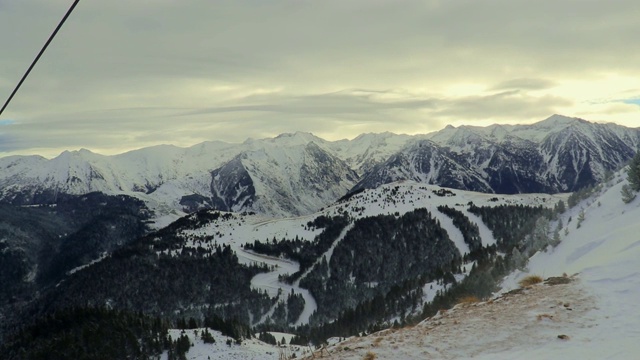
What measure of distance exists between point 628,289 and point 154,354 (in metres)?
110

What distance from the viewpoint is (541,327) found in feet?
54.0

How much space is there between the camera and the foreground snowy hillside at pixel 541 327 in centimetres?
1470

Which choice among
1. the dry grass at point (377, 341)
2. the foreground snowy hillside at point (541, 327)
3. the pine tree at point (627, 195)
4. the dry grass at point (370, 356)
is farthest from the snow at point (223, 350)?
the dry grass at point (370, 356)

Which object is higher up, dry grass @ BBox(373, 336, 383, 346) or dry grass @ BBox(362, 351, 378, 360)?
dry grass @ BBox(362, 351, 378, 360)

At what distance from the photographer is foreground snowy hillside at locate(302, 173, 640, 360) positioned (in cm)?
1470

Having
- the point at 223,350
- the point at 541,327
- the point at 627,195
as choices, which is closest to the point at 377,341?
the point at 541,327

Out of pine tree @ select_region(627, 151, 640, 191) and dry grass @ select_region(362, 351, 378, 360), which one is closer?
dry grass @ select_region(362, 351, 378, 360)

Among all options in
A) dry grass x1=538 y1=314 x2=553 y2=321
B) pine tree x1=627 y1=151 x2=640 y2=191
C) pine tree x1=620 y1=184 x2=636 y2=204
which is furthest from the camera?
pine tree x1=627 y1=151 x2=640 y2=191

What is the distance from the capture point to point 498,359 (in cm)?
1457

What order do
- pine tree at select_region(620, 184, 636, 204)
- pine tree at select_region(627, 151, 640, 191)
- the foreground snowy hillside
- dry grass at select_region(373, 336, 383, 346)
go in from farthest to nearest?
pine tree at select_region(627, 151, 640, 191), pine tree at select_region(620, 184, 636, 204), dry grass at select_region(373, 336, 383, 346), the foreground snowy hillside

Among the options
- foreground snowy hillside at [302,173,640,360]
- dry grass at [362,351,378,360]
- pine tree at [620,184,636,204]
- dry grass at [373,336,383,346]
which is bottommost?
dry grass at [373,336,383,346]

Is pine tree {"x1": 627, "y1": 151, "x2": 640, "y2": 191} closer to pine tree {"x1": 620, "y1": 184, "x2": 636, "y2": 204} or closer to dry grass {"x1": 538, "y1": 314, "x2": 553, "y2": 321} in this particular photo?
pine tree {"x1": 620, "y1": 184, "x2": 636, "y2": 204}

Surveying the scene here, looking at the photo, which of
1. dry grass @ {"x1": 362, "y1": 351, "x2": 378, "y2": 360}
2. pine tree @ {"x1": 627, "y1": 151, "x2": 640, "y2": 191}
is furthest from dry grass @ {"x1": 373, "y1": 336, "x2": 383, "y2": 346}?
pine tree @ {"x1": 627, "y1": 151, "x2": 640, "y2": 191}

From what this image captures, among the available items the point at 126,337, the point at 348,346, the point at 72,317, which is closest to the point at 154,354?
the point at 126,337
